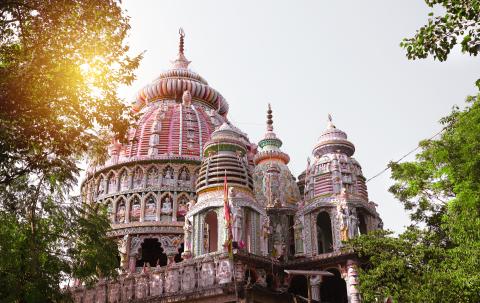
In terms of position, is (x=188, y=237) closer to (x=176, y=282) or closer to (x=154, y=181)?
(x=176, y=282)

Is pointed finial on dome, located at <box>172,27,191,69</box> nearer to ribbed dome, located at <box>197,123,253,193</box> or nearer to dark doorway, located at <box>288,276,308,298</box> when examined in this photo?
ribbed dome, located at <box>197,123,253,193</box>

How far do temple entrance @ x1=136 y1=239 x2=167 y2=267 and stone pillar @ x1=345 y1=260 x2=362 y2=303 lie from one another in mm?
13751

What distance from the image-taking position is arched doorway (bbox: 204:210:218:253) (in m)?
26.9

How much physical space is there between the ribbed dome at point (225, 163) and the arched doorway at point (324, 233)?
5.35 m

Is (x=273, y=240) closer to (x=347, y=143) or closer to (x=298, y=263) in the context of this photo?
(x=298, y=263)

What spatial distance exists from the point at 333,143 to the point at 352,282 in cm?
931

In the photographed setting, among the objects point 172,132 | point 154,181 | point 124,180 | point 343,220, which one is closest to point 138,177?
point 124,180

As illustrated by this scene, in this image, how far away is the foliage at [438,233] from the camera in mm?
17797

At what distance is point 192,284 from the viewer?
24.0 meters

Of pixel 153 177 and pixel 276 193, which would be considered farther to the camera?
pixel 153 177

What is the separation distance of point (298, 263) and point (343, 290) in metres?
4.07

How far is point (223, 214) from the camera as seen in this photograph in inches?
1037

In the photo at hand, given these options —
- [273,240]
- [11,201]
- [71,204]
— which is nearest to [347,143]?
[273,240]

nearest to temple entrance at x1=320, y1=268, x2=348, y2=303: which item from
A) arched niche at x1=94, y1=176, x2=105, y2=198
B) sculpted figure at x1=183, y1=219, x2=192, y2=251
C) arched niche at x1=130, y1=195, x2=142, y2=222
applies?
sculpted figure at x1=183, y1=219, x2=192, y2=251
